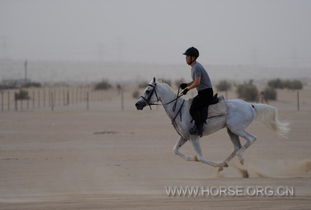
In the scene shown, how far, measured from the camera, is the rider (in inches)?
527

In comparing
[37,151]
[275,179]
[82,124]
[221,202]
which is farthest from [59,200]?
[82,124]

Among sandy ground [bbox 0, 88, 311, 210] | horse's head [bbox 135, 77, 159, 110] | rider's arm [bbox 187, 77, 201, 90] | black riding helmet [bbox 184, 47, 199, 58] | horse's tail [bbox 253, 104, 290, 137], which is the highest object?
black riding helmet [bbox 184, 47, 199, 58]

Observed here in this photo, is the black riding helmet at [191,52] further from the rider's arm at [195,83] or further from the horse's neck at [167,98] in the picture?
the horse's neck at [167,98]

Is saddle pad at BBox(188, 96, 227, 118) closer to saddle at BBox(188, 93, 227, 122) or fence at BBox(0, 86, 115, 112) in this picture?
saddle at BBox(188, 93, 227, 122)

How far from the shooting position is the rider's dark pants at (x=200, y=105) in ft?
44.3

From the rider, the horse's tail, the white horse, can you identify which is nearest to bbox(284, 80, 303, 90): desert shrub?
the horse's tail

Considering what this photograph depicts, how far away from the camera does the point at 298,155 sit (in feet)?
67.3

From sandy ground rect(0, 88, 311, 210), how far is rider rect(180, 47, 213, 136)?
1313mm

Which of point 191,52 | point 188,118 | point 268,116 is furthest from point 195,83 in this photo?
point 268,116

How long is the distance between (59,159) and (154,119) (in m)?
18.1

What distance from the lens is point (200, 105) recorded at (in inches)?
535

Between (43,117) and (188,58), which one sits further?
(43,117)

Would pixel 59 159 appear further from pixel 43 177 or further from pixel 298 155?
pixel 298 155

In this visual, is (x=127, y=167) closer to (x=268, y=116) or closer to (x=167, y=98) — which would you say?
(x=167, y=98)
